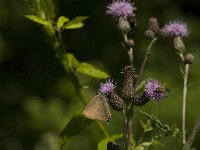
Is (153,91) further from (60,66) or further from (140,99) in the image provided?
(60,66)

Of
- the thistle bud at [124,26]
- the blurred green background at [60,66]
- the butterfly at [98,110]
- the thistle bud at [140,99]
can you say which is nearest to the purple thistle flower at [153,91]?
the thistle bud at [140,99]

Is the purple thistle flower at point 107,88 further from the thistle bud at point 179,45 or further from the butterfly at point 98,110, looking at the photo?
the thistle bud at point 179,45

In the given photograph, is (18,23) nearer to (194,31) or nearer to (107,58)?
(107,58)

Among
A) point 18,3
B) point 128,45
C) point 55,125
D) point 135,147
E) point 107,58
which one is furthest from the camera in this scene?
point 107,58

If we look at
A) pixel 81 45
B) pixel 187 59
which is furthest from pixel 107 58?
pixel 187 59

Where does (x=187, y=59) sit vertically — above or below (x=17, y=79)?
below

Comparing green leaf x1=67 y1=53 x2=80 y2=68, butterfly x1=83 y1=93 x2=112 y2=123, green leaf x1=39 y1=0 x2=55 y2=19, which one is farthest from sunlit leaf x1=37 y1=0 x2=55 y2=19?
butterfly x1=83 y1=93 x2=112 y2=123
